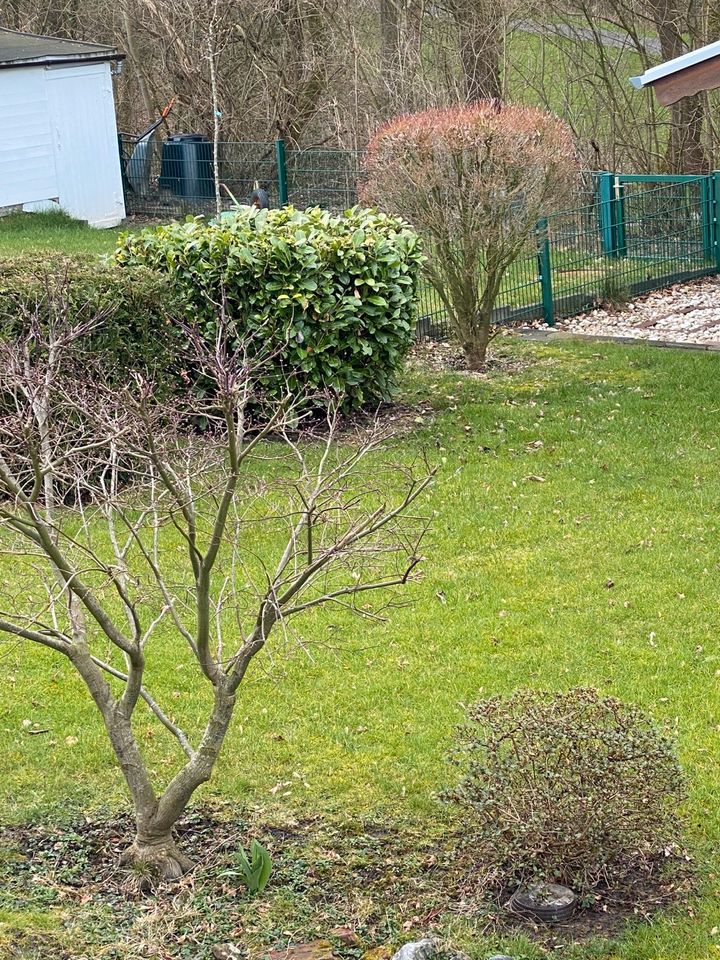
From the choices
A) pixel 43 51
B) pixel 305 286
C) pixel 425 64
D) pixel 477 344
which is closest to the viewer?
pixel 305 286

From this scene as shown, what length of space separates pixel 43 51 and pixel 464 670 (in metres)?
18.9

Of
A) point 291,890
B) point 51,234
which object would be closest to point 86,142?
point 51,234

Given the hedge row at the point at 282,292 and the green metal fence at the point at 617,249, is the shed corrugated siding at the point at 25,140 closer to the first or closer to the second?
the green metal fence at the point at 617,249

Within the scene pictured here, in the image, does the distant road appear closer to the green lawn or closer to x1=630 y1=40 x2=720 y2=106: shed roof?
x1=630 y1=40 x2=720 y2=106: shed roof

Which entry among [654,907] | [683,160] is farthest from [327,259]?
[683,160]

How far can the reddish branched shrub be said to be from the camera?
36.1 ft

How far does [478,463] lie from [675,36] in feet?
41.9

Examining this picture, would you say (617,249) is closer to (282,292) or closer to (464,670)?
(282,292)

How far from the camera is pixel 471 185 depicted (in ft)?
36.2

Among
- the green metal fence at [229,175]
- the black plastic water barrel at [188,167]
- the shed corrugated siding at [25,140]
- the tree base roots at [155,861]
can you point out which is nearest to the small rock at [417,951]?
the tree base roots at [155,861]

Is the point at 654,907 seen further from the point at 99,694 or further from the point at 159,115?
the point at 159,115

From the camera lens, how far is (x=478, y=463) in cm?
930

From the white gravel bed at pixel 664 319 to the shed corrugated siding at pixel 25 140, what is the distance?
11.7 m

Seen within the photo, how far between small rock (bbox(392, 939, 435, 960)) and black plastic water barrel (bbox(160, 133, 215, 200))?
18.4 m
